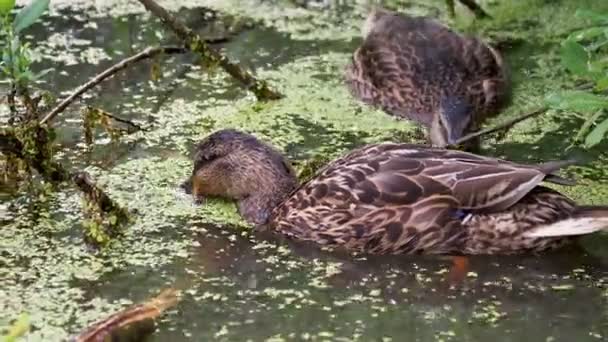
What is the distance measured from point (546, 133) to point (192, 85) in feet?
7.08

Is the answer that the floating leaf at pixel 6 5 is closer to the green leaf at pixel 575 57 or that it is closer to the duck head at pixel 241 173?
the duck head at pixel 241 173

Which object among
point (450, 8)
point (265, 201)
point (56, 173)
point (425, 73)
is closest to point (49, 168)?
point (56, 173)

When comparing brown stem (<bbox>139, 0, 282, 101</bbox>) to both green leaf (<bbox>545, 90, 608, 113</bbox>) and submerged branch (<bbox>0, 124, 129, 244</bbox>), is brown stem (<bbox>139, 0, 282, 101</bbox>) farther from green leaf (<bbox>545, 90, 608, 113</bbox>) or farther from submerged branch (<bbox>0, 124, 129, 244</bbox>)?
green leaf (<bbox>545, 90, 608, 113</bbox>)

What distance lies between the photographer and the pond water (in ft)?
16.4

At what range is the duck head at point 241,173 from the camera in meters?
6.18

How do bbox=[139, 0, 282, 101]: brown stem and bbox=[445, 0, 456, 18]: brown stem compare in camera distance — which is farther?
bbox=[445, 0, 456, 18]: brown stem

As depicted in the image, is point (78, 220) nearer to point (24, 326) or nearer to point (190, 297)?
point (190, 297)

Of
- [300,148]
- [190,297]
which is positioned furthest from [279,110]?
[190,297]

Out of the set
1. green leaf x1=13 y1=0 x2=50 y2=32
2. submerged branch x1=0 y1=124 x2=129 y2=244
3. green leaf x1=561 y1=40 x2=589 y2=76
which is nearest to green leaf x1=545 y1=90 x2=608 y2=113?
green leaf x1=561 y1=40 x2=589 y2=76

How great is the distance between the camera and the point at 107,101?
754cm

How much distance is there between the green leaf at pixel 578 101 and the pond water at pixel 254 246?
644 mm

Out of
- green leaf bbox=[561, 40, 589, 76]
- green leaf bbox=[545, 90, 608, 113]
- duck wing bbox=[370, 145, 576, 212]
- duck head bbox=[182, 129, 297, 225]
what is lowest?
duck head bbox=[182, 129, 297, 225]

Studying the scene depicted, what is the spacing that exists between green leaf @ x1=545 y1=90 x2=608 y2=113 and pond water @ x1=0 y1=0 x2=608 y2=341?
644 mm

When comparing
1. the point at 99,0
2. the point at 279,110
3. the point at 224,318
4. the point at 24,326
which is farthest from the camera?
the point at 99,0
